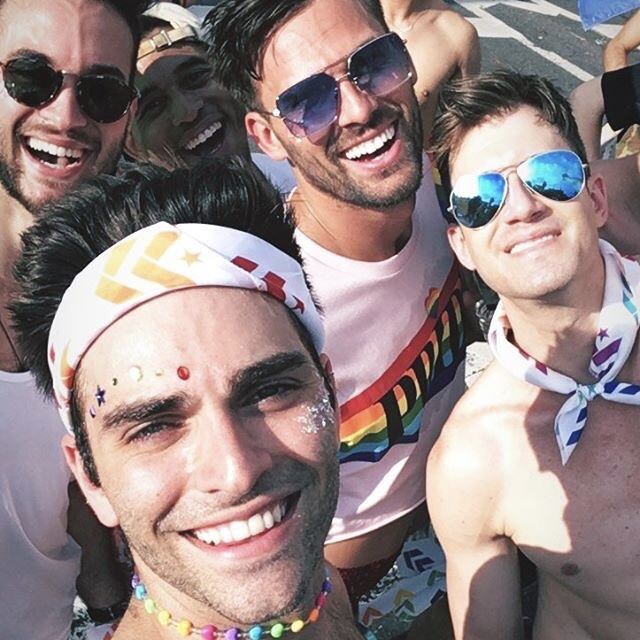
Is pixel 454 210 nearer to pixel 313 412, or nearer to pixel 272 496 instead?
pixel 313 412

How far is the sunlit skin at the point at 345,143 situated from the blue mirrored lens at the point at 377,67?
0.10 ft

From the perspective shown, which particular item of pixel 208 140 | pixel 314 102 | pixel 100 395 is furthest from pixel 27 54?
pixel 100 395

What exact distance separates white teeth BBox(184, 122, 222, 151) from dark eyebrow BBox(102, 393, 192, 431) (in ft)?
6.47

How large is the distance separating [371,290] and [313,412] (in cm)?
124

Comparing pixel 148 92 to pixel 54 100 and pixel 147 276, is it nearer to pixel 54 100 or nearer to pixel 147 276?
pixel 54 100

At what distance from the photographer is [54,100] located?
2.80m

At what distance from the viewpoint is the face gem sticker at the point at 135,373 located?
1883mm

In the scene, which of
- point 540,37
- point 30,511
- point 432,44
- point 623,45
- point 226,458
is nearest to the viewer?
point 226,458

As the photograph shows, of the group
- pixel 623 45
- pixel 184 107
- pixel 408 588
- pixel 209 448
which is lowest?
pixel 408 588

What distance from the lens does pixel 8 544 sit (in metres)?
2.60

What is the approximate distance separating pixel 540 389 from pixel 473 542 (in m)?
0.54

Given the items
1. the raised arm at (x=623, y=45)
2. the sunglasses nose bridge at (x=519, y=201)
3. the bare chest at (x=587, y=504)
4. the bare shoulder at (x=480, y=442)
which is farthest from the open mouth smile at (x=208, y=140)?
the raised arm at (x=623, y=45)

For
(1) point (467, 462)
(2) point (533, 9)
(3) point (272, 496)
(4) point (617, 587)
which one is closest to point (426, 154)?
(1) point (467, 462)

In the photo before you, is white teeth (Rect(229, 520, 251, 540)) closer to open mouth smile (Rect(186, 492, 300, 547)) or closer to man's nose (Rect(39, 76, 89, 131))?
open mouth smile (Rect(186, 492, 300, 547))
